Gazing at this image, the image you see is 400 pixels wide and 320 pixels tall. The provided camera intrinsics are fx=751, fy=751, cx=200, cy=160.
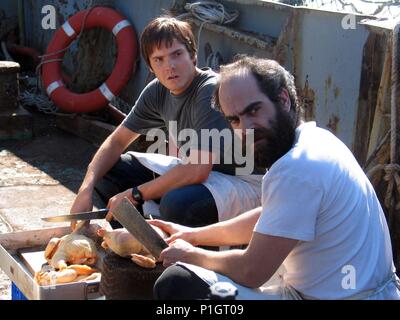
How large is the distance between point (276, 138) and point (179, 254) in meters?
0.54

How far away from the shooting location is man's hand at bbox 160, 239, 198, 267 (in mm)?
2539

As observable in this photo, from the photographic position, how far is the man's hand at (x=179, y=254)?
2539 millimetres

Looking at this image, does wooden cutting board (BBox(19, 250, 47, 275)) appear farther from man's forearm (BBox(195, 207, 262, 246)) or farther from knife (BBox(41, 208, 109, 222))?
man's forearm (BBox(195, 207, 262, 246))

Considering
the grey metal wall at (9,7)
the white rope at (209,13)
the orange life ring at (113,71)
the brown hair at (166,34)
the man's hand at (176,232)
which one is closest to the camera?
the man's hand at (176,232)

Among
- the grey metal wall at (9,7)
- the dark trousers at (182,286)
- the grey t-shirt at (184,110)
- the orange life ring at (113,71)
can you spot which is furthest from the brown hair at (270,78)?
the grey metal wall at (9,7)

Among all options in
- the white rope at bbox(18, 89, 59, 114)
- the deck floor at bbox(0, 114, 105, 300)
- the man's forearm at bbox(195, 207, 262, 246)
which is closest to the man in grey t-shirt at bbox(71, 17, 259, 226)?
the man's forearm at bbox(195, 207, 262, 246)

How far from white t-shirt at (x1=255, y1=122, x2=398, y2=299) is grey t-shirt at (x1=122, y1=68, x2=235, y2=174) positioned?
1096mm

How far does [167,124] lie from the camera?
12.7 feet

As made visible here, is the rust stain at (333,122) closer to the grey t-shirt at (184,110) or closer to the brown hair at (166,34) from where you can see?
the grey t-shirt at (184,110)

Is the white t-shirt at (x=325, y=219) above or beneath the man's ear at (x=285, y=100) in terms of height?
beneath

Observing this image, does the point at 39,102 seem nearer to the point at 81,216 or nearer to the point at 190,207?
the point at 81,216

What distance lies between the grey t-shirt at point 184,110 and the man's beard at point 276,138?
40.3 inches

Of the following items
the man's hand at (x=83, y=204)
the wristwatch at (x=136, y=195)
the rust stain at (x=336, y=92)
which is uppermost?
the rust stain at (x=336, y=92)

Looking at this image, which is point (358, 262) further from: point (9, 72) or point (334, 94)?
point (9, 72)
